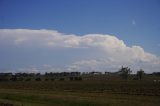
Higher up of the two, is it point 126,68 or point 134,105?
point 126,68

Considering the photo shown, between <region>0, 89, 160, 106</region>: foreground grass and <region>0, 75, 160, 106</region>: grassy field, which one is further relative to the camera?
<region>0, 75, 160, 106</region>: grassy field

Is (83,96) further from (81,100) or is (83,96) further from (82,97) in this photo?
(81,100)

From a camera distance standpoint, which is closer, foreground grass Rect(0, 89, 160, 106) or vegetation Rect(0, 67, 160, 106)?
foreground grass Rect(0, 89, 160, 106)

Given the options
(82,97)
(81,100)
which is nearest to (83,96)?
(82,97)

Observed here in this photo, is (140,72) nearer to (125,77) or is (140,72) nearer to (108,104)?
(125,77)

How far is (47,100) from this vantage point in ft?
141

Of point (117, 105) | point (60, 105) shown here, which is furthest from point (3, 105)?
point (117, 105)

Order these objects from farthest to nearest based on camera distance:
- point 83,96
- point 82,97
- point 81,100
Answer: point 83,96
point 82,97
point 81,100

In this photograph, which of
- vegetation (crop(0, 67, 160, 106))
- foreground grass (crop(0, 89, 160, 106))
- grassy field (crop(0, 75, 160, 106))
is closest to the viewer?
foreground grass (crop(0, 89, 160, 106))

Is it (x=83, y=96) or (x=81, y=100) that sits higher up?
(x=83, y=96)

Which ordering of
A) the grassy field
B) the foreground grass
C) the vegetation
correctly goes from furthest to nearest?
the vegetation, the grassy field, the foreground grass

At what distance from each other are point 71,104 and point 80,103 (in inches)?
40.4

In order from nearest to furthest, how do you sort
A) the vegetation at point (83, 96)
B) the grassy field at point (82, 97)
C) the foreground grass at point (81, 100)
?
the foreground grass at point (81, 100)
the grassy field at point (82, 97)
the vegetation at point (83, 96)

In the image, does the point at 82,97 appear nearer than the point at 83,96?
Yes
